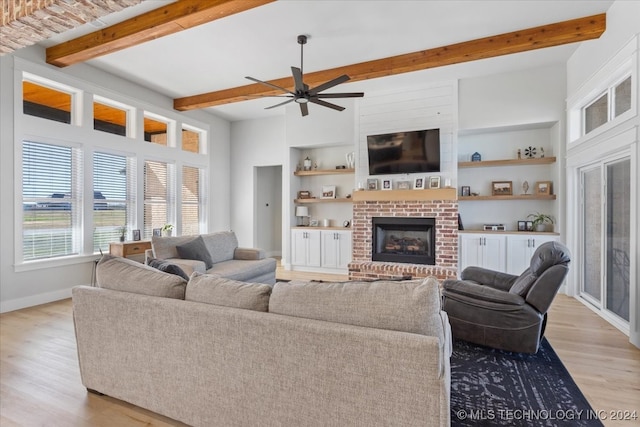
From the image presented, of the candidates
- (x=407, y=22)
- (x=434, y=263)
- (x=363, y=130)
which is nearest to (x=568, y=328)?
(x=434, y=263)

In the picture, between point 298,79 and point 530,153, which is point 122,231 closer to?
point 298,79

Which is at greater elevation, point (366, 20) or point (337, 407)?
point (366, 20)

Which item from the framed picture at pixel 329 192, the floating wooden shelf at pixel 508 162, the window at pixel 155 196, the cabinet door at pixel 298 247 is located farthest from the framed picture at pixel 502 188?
the window at pixel 155 196

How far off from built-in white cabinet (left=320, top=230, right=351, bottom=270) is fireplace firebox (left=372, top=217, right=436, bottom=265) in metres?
0.55

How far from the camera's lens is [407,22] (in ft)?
12.1

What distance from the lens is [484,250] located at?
17.1ft

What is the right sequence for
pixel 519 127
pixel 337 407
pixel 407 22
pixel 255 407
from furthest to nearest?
pixel 519 127 < pixel 407 22 < pixel 255 407 < pixel 337 407

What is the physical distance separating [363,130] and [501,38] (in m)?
2.54

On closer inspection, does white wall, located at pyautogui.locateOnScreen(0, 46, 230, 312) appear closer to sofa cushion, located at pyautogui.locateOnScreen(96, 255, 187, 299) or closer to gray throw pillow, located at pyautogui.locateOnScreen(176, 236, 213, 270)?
gray throw pillow, located at pyautogui.locateOnScreen(176, 236, 213, 270)

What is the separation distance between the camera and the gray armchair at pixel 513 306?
266 centimetres

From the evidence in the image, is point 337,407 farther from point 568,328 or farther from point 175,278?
point 568,328

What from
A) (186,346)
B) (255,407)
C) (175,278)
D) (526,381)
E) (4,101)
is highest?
(4,101)

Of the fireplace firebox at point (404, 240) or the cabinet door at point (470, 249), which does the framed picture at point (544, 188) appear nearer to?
the cabinet door at point (470, 249)

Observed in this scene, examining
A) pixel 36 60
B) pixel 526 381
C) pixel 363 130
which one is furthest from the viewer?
pixel 363 130
